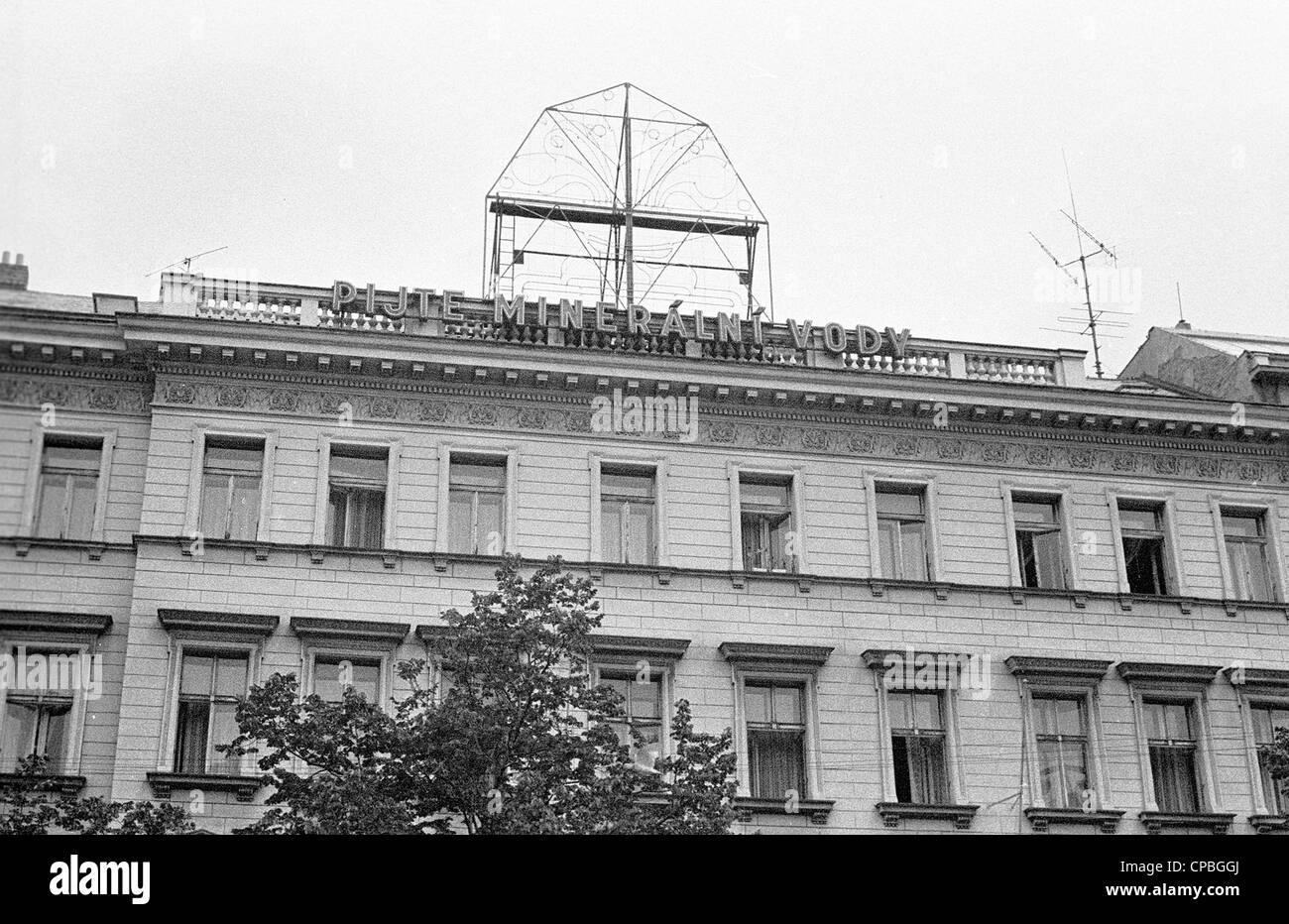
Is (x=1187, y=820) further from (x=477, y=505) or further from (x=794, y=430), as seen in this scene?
(x=477, y=505)

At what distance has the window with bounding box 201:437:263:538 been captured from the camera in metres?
27.4

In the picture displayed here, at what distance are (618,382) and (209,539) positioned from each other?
7.49m

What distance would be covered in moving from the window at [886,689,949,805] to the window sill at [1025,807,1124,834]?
151cm

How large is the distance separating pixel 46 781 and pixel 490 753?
6935 mm

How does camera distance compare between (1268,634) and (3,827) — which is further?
(1268,634)

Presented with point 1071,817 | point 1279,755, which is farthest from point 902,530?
point 1279,755

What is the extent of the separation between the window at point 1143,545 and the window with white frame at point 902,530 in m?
3.88

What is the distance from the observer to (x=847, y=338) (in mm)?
30938

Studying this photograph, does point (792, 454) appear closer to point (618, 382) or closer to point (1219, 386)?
point (618, 382)

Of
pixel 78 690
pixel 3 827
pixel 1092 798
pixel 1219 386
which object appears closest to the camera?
pixel 3 827

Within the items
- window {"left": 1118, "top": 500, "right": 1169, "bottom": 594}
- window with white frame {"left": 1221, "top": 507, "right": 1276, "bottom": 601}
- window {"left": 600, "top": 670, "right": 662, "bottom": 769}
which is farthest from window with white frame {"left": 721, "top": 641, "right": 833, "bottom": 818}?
window with white frame {"left": 1221, "top": 507, "right": 1276, "bottom": 601}

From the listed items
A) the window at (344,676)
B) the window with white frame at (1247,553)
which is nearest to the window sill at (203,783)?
the window at (344,676)

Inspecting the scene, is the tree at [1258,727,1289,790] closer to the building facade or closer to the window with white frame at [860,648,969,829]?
the building facade

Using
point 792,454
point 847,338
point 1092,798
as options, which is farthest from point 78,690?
point 1092,798
